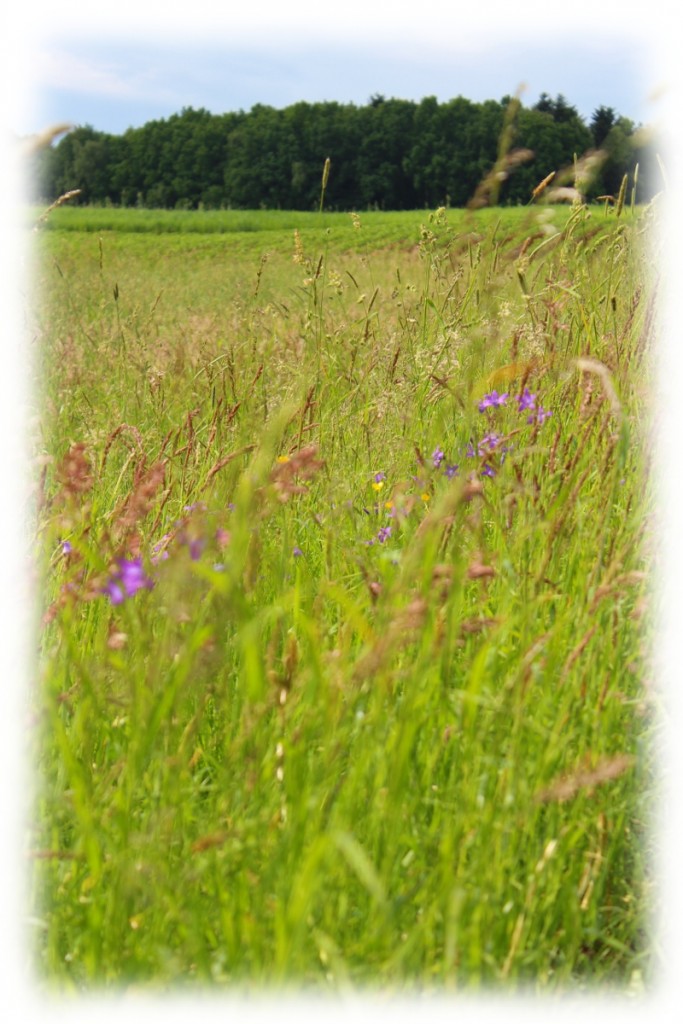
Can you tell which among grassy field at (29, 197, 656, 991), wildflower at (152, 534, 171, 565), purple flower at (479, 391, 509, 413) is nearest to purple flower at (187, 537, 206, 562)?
grassy field at (29, 197, 656, 991)

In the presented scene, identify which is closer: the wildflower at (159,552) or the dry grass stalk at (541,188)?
the wildflower at (159,552)

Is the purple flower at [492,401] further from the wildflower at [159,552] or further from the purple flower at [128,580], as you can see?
the purple flower at [128,580]

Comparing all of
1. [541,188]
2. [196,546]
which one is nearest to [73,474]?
[196,546]

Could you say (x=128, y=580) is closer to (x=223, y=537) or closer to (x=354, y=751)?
(x=223, y=537)

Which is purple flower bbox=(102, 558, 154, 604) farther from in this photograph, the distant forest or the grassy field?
the distant forest

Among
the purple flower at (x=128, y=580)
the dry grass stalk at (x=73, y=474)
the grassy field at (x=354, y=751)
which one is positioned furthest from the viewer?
the dry grass stalk at (x=73, y=474)

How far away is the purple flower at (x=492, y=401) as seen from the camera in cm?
232

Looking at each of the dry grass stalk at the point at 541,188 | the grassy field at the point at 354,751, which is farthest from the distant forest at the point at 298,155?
the grassy field at the point at 354,751

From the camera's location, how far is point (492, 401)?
234 centimetres

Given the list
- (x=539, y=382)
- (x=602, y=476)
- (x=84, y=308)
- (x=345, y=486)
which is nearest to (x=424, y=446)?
(x=539, y=382)

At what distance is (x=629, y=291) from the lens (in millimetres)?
3166

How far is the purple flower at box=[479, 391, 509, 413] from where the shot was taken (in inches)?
91.4

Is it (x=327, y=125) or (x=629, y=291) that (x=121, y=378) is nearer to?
(x=629, y=291)

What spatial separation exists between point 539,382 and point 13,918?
6.57 ft
